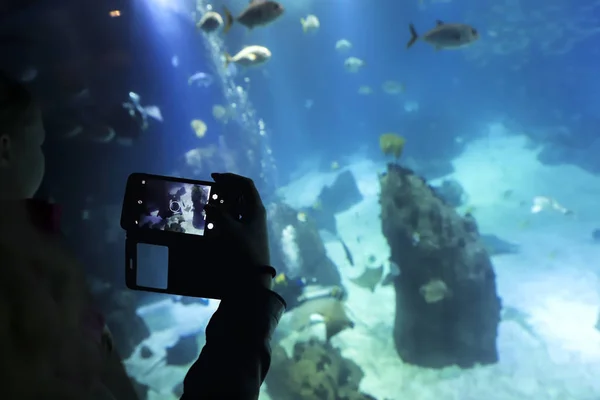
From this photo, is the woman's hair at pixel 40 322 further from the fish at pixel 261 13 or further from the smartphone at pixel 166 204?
the fish at pixel 261 13

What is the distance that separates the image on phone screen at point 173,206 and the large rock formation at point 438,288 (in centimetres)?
629

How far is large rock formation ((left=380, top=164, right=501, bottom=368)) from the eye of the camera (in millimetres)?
7023

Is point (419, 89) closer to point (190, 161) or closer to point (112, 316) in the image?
point (190, 161)

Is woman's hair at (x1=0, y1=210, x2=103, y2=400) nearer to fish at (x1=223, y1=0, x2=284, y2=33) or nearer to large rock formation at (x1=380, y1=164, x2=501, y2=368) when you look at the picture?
fish at (x1=223, y1=0, x2=284, y2=33)

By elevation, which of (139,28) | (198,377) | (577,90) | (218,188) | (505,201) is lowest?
(505,201)

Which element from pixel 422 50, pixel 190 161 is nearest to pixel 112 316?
pixel 190 161

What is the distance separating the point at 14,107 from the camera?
0.96 m

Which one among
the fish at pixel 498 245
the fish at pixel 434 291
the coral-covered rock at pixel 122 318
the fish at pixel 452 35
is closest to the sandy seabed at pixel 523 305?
the fish at pixel 498 245

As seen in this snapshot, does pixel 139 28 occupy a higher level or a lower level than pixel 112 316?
higher

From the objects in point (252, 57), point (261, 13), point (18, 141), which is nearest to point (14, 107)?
point (18, 141)

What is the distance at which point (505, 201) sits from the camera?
1820 cm

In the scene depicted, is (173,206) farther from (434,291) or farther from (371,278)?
(371,278)

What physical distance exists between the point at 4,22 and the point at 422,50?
39667mm

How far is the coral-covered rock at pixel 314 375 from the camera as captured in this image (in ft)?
19.3
